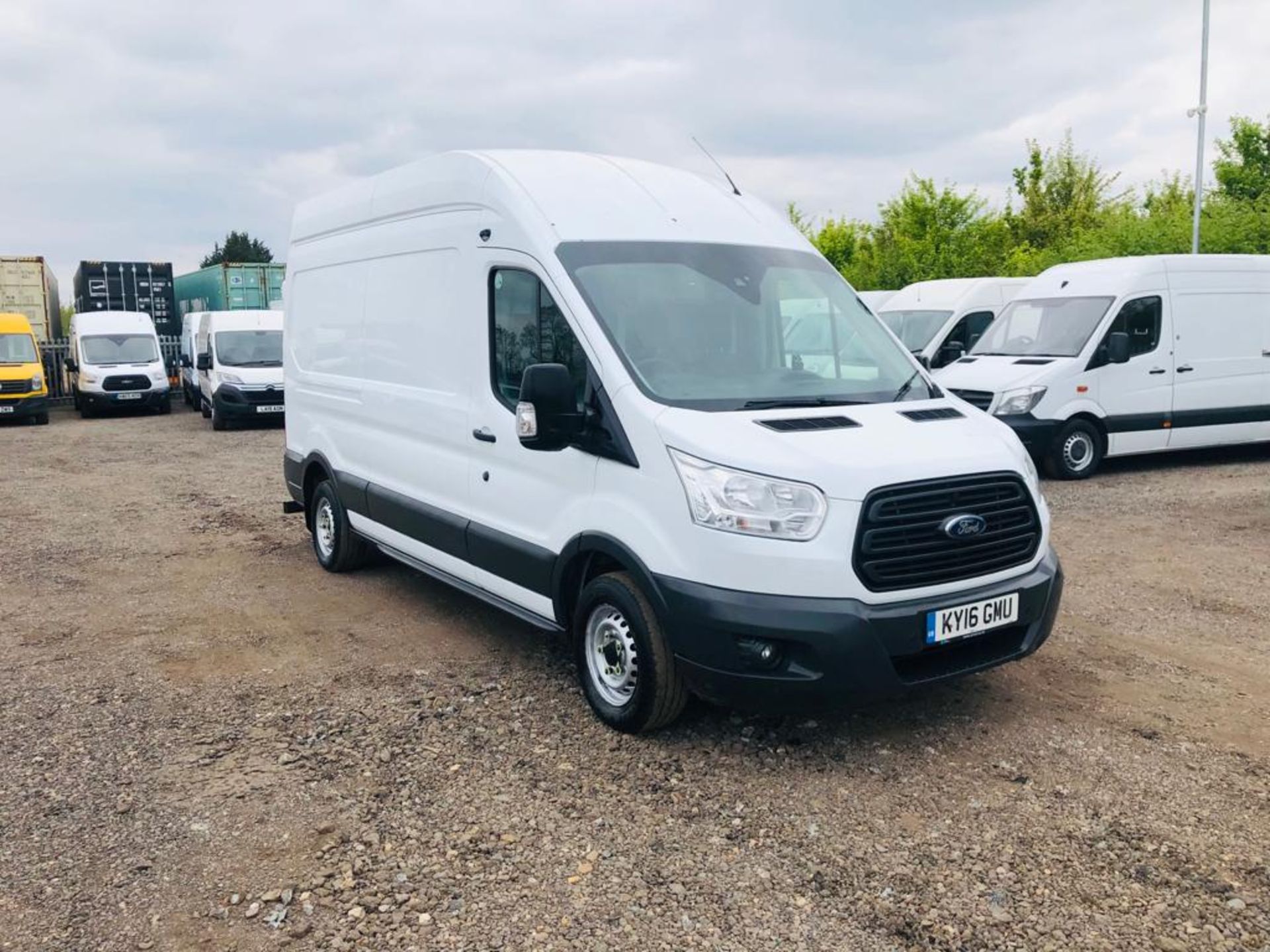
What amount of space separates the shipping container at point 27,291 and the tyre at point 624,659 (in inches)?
1021

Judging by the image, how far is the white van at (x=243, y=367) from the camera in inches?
→ 748

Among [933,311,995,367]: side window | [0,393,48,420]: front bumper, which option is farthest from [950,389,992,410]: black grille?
[0,393,48,420]: front bumper

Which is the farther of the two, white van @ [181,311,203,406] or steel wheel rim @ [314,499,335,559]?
white van @ [181,311,203,406]

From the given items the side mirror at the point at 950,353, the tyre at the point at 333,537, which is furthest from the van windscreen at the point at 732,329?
the side mirror at the point at 950,353

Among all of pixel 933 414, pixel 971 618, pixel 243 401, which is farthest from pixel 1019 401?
pixel 243 401

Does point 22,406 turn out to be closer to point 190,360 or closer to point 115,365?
point 115,365

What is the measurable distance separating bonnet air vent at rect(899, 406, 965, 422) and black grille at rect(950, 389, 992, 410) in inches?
275

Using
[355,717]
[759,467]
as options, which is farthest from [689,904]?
[355,717]

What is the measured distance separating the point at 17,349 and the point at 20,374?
2.39 feet

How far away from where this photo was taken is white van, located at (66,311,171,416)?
22219 mm

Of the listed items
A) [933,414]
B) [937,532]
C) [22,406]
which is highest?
[933,414]

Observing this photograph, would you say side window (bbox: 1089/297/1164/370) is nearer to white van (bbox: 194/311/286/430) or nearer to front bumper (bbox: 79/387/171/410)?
white van (bbox: 194/311/286/430)

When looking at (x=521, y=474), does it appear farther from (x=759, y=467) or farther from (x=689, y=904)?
(x=689, y=904)

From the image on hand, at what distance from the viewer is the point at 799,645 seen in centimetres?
403
